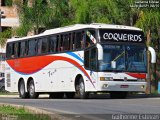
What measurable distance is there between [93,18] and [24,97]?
984 centimetres

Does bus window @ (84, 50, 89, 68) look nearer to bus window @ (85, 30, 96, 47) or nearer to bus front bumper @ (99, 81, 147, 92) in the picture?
bus window @ (85, 30, 96, 47)

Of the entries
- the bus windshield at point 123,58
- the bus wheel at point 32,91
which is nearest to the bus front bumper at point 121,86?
the bus windshield at point 123,58

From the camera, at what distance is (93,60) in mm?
31344

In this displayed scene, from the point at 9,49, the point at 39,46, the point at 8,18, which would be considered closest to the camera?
the point at 39,46

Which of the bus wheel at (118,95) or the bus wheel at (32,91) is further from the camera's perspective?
the bus wheel at (32,91)

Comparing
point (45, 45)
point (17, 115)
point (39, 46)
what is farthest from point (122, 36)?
point (17, 115)

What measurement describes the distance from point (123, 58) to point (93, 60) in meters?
1.45

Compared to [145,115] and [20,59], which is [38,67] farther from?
[145,115]

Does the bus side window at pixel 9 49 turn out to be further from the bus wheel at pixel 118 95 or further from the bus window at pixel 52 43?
the bus wheel at pixel 118 95

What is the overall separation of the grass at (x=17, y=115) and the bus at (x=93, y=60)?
9.43 metres

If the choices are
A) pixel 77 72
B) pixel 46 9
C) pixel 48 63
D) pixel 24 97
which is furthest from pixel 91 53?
pixel 46 9

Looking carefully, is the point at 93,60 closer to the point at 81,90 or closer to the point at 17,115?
the point at 81,90

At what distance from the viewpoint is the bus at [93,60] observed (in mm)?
31062

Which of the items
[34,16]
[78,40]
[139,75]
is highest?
[34,16]
